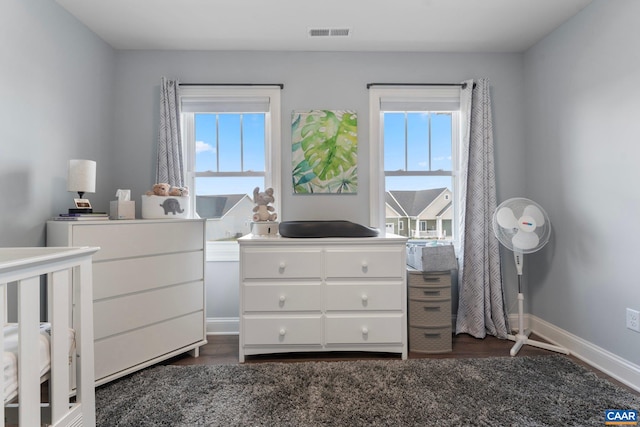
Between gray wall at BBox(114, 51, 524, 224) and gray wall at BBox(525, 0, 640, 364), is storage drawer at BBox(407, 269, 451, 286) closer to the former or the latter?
gray wall at BBox(114, 51, 524, 224)

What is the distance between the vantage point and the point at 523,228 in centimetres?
220

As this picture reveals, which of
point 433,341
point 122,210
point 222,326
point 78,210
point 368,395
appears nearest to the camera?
point 368,395

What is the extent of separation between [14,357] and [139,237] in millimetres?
1045

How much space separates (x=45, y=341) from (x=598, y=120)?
10.3 ft

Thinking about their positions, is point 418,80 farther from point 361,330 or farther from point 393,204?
point 361,330

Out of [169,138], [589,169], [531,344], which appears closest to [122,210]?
[169,138]

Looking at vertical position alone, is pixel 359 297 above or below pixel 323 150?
below

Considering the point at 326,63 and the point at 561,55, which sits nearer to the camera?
the point at 561,55

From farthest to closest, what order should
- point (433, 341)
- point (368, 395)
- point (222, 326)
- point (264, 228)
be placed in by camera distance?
point (222, 326), point (264, 228), point (433, 341), point (368, 395)

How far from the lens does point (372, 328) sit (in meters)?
2.17

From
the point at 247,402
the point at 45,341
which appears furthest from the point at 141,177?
the point at 247,402

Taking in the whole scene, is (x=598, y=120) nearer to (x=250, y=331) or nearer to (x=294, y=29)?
(x=294, y=29)

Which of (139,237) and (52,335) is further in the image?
(139,237)

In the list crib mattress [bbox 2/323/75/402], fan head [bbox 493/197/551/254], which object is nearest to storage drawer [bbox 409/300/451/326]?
fan head [bbox 493/197/551/254]
